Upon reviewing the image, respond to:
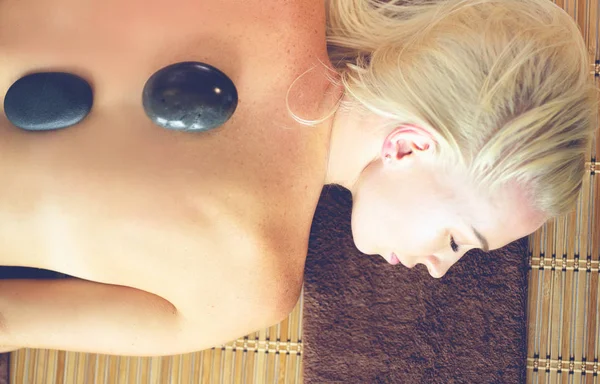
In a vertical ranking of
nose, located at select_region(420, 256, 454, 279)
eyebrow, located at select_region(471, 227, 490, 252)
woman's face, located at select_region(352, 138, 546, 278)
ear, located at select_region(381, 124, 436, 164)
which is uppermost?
ear, located at select_region(381, 124, 436, 164)

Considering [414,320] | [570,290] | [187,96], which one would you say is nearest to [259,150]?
[187,96]

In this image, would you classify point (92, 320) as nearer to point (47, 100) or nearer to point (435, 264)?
point (47, 100)

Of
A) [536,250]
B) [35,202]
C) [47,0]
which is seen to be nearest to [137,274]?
[35,202]

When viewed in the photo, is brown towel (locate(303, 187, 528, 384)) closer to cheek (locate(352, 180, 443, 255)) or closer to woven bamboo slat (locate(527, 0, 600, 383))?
woven bamboo slat (locate(527, 0, 600, 383))

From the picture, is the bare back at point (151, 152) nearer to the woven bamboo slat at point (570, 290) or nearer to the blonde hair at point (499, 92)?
the blonde hair at point (499, 92)

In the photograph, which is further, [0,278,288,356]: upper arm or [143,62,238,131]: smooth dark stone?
[0,278,288,356]: upper arm

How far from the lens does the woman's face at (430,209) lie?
790 mm

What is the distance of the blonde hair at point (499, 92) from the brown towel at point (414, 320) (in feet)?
1.04

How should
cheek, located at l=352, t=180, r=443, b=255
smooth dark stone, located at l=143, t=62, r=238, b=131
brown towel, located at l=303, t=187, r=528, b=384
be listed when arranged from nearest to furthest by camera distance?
smooth dark stone, located at l=143, t=62, r=238, b=131 → cheek, located at l=352, t=180, r=443, b=255 → brown towel, located at l=303, t=187, r=528, b=384

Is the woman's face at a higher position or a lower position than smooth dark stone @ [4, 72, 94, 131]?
lower

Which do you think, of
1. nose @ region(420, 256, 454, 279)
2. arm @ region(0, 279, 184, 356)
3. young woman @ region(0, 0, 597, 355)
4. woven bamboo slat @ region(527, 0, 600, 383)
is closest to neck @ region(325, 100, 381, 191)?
young woman @ region(0, 0, 597, 355)

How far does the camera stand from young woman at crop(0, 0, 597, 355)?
2.49 feet

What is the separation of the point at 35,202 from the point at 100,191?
91 millimetres

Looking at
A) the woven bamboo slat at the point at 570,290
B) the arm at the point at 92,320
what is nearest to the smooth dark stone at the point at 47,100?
the arm at the point at 92,320
